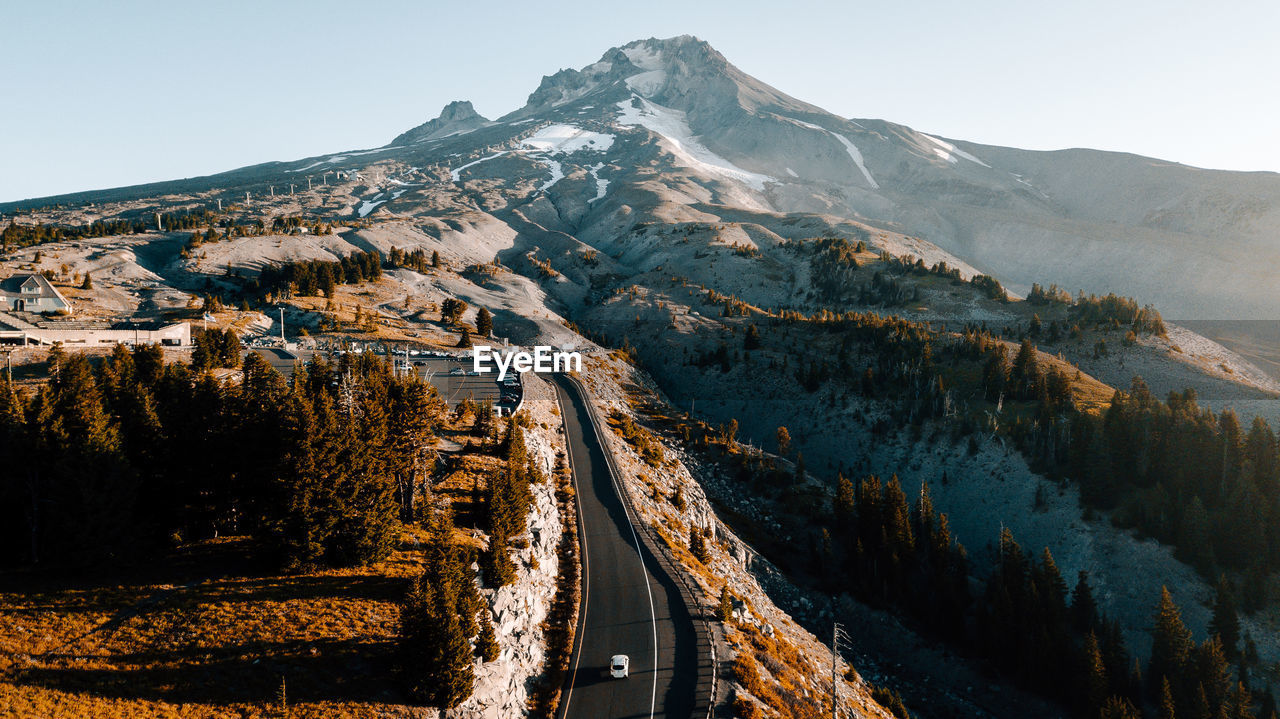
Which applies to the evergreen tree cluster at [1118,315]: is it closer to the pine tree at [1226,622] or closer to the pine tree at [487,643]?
the pine tree at [1226,622]

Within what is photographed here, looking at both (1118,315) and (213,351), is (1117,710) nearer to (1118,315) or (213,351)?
(213,351)

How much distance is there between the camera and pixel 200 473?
3472 centimetres

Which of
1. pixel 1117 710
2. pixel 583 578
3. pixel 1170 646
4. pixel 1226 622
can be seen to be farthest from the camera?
pixel 1226 622

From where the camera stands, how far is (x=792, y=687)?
37094 millimetres

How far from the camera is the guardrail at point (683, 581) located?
3174 centimetres

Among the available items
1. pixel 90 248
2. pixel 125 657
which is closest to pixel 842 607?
pixel 125 657

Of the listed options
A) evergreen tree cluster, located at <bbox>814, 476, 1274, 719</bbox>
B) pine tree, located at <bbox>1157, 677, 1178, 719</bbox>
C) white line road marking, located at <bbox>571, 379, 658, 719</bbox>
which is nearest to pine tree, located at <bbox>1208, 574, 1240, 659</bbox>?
evergreen tree cluster, located at <bbox>814, 476, 1274, 719</bbox>

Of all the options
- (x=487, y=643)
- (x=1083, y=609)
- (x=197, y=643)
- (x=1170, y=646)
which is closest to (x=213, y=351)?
(x=197, y=643)

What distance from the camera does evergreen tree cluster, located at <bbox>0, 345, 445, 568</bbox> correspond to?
30.1 metres

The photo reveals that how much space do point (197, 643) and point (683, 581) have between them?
2857 cm

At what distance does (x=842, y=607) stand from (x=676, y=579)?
3353 centimetres

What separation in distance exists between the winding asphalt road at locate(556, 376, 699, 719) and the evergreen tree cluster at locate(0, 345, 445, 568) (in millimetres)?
13584

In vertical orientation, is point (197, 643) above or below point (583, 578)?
above

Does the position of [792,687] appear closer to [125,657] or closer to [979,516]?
[125,657]
